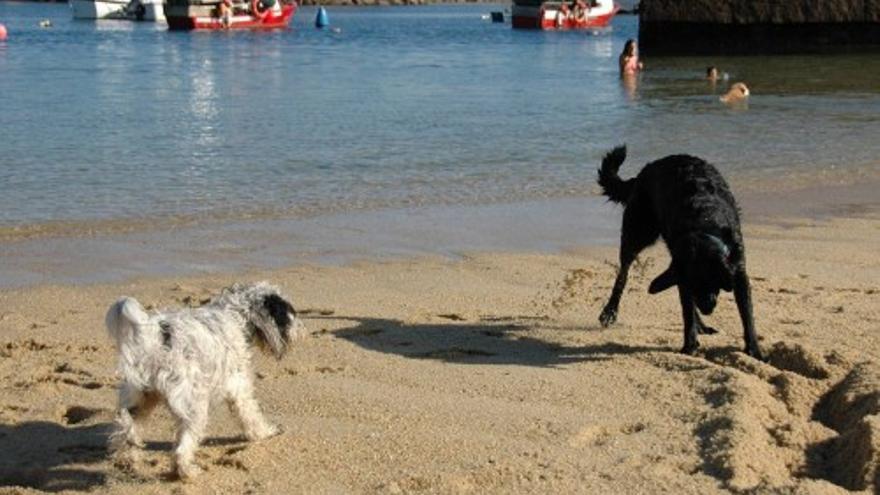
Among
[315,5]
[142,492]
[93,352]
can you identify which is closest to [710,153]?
[93,352]

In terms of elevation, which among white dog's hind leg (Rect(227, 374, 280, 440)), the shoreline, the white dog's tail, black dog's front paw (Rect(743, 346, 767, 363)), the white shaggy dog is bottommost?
the shoreline

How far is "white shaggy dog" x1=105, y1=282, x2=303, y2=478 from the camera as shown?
521 cm

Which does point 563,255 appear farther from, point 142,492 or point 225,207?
point 142,492

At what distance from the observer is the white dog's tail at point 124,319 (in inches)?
203

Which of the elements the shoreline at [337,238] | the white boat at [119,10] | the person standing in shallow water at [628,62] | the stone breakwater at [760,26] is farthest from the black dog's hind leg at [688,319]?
the white boat at [119,10]

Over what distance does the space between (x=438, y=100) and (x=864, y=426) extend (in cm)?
2151

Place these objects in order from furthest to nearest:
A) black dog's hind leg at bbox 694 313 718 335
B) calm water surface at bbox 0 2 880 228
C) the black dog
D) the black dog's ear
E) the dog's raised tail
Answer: calm water surface at bbox 0 2 880 228, the dog's raised tail, black dog's hind leg at bbox 694 313 718 335, the black dog's ear, the black dog

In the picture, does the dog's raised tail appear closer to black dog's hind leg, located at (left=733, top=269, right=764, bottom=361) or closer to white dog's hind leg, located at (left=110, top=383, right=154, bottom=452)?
black dog's hind leg, located at (left=733, top=269, right=764, bottom=361)

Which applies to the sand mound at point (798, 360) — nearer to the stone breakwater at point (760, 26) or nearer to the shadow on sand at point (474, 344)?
the shadow on sand at point (474, 344)

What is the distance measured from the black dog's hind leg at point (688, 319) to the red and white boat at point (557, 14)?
6217cm

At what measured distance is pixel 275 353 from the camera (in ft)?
19.3

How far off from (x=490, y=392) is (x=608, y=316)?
1753mm

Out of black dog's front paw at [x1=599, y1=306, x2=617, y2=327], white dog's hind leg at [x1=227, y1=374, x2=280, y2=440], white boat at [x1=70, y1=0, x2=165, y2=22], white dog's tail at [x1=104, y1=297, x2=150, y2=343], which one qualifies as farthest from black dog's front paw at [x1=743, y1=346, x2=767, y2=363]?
white boat at [x1=70, y1=0, x2=165, y2=22]

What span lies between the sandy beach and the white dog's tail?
0.69m
